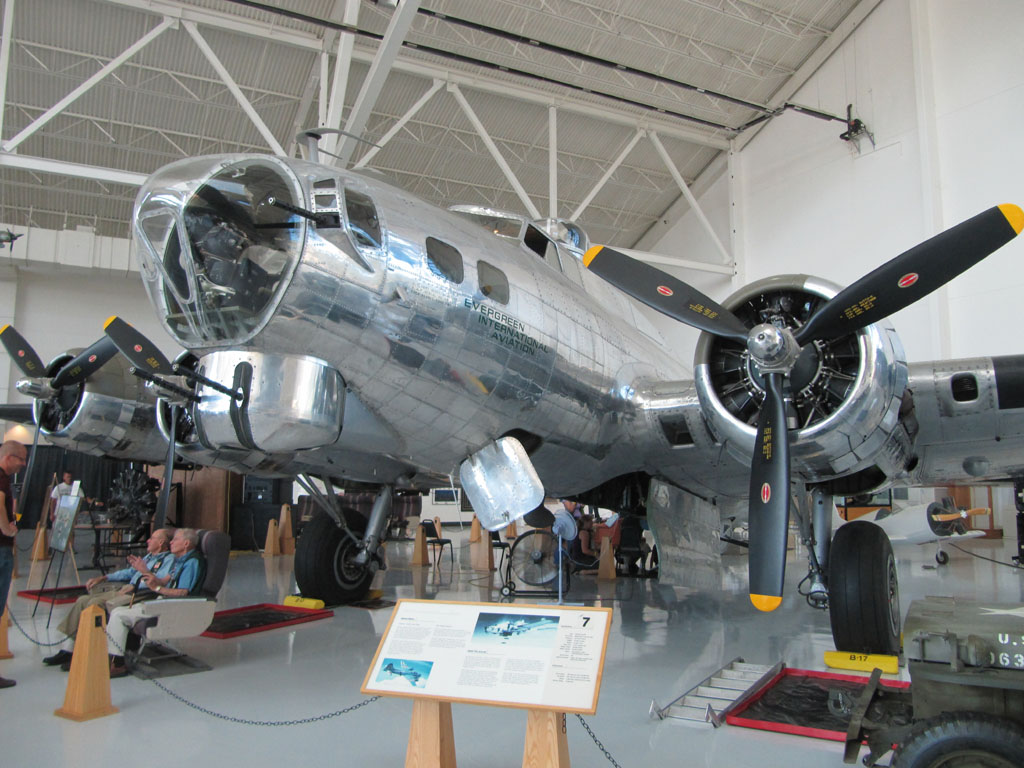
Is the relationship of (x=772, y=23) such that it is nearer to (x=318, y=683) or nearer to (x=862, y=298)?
(x=862, y=298)

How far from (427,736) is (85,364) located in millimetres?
6799

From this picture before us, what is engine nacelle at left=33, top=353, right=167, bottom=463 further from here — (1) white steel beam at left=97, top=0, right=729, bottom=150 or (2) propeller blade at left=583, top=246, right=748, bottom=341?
(1) white steel beam at left=97, top=0, right=729, bottom=150

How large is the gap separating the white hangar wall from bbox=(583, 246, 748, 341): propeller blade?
1152cm

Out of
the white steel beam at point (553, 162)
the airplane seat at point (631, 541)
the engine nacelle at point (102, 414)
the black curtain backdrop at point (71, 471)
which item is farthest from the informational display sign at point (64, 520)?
the black curtain backdrop at point (71, 471)

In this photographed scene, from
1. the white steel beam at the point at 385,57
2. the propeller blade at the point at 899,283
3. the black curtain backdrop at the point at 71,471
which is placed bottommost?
the black curtain backdrop at the point at 71,471

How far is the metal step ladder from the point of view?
13.7 ft

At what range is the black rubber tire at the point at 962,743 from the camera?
2479 mm

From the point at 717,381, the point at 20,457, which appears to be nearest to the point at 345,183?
the point at 717,381

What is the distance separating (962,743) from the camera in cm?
255

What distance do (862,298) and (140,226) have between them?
426 cm

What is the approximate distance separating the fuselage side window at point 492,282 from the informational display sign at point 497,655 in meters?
2.37

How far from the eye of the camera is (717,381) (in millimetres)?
5074

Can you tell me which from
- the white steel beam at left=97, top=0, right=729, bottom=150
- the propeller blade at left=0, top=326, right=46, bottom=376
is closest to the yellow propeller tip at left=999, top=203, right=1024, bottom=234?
the propeller blade at left=0, top=326, right=46, bottom=376

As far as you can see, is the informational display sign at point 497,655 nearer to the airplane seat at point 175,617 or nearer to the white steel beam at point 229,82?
the airplane seat at point 175,617
